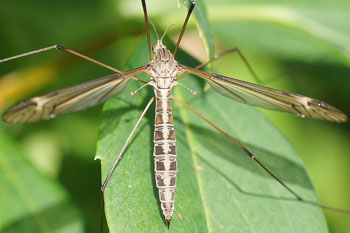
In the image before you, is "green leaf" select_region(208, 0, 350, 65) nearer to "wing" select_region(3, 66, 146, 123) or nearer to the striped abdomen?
the striped abdomen

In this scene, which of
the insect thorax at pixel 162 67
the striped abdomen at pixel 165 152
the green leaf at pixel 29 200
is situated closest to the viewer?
the striped abdomen at pixel 165 152

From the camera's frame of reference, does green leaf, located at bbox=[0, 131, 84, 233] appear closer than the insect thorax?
Yes

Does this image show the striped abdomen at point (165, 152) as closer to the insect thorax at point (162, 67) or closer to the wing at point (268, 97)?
the insect thorax at point (162, 67)

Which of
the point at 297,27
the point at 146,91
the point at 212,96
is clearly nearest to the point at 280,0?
the point at 297,27

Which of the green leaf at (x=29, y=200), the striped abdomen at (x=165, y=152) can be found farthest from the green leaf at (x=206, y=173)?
the green leaf at (x=29, y=200)

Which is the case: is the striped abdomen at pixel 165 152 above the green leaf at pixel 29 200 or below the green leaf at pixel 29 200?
above

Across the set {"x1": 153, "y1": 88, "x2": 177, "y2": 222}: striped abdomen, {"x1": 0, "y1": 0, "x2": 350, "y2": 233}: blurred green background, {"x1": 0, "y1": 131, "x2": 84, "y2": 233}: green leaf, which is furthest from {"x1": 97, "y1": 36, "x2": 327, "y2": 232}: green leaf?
{"x1": 0, "y1": 131, "x2": 84, "y2": 233}: green leaf

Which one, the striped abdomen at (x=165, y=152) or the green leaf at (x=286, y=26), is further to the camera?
the green leaf at (x=286, y=26)

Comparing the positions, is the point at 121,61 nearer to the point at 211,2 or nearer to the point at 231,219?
the point at 211,2
